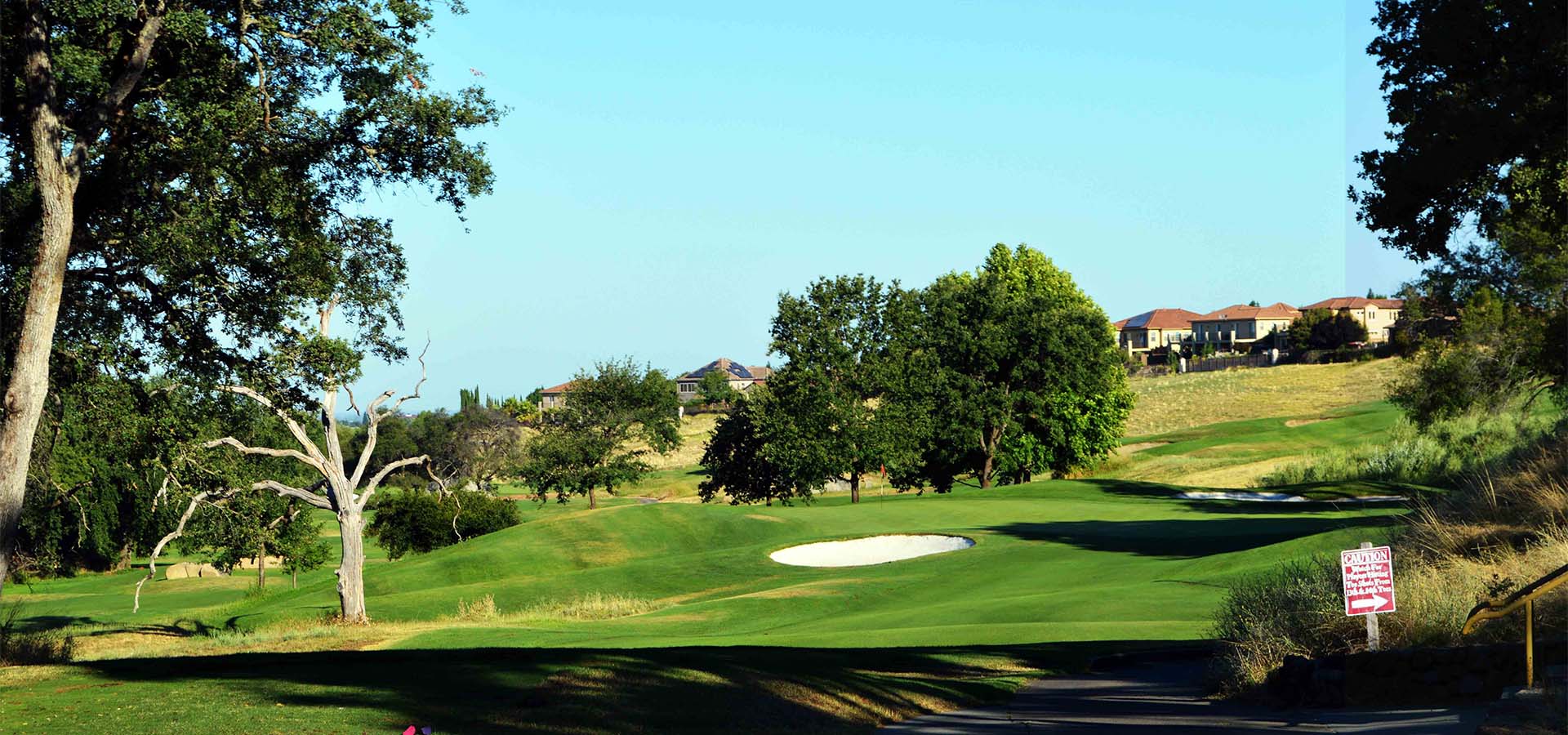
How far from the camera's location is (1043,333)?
222 feet

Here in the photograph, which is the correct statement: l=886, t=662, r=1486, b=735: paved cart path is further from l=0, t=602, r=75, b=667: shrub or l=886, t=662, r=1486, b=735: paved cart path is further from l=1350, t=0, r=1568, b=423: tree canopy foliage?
l=0, t=602, r=75, b=667: shrub

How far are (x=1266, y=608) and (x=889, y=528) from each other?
28.1 m

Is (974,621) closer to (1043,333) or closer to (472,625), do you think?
(472,625)

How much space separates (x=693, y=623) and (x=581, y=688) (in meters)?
15.3

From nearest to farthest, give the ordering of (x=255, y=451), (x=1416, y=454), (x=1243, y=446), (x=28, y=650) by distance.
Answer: (x=28, y=650) → (x=255, y=451) → (x=1416, y=454) → (x=1243, y=446)

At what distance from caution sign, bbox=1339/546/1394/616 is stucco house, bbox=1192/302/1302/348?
588 ft

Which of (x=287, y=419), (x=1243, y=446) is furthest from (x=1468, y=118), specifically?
(x=1243, y=446)

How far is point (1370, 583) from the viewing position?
44.2 ft

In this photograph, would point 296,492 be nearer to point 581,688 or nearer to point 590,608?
point 590,608

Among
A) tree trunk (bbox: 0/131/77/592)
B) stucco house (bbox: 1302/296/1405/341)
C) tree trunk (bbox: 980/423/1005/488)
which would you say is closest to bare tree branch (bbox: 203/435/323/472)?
tree trunk (bbox: 0/131/77/592)

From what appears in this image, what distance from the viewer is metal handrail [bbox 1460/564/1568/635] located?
9713 millimetres

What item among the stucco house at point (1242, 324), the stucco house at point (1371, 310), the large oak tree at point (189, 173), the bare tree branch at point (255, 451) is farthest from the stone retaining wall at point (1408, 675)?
the stucco house at point (1242, 324)

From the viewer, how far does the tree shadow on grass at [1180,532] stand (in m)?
33.0

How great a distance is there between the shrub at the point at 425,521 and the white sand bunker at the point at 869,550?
21696 mm
